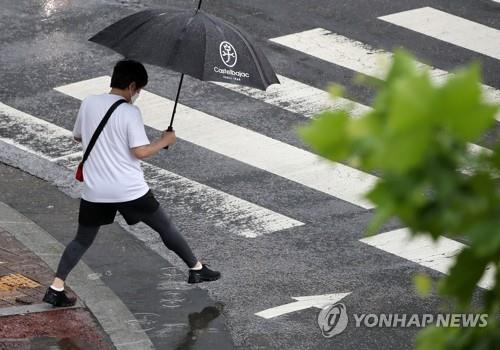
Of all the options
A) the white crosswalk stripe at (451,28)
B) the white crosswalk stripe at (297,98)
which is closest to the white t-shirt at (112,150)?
the white crosswalk stripe at (297,98)

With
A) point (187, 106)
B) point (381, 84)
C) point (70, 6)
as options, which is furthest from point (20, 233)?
point (381, 84)

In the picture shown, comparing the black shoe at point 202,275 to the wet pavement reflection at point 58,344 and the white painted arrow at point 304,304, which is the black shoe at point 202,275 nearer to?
the white painted arrow at point 304,304

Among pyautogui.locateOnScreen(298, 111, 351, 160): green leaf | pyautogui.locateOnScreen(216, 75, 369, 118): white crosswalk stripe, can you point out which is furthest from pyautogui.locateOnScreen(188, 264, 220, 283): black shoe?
pyautogui.locateOnScreen(298, 111, 351, 160): green leaf

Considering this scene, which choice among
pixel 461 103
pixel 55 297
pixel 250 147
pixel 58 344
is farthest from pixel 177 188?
pixel 461 103

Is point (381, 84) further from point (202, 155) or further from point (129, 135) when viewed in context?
point (202, 155)

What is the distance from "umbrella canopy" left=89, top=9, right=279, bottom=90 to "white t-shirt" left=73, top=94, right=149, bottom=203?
39 cm

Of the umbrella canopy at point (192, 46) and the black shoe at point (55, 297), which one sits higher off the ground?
the umbrella canopy at point (192, 46)

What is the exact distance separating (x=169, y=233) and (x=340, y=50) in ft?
17.5

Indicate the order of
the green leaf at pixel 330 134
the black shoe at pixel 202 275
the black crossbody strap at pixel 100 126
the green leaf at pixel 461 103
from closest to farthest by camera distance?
the green leaf at pixel 461 103, the green leaf at pixel 330 134, the black crossbody strap at pixel 100 126, the black shoe at pixel 202 275

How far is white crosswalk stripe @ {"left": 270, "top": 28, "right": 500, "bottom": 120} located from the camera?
12.4 m

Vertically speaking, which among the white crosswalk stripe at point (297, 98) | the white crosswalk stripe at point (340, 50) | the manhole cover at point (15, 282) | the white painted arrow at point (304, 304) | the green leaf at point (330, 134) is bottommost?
the manhole cover at point (15, 282)

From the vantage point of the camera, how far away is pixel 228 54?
7.70 m

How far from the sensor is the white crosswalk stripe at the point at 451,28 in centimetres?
1316

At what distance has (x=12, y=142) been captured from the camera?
10805mm
